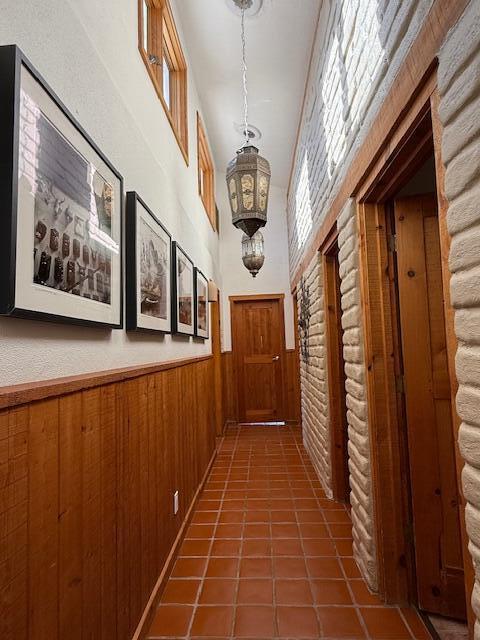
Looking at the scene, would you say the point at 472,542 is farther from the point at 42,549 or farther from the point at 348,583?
the point at 348,583

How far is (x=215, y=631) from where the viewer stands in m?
1.57

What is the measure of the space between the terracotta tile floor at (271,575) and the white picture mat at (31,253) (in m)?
1.40

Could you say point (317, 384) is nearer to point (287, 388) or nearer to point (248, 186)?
point (248, 186)

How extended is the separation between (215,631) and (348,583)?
2.31 ft

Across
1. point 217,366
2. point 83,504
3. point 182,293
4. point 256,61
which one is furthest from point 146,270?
point 217,366

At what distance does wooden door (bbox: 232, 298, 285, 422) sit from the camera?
579cm

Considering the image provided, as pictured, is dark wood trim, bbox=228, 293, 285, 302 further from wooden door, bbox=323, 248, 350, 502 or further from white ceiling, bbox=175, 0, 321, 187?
wooden door, bbox=323, 248, 350, 502

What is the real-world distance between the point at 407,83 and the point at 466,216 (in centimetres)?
58

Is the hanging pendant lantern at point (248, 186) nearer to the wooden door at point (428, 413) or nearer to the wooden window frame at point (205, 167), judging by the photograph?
the wooden door at point (428, 413)

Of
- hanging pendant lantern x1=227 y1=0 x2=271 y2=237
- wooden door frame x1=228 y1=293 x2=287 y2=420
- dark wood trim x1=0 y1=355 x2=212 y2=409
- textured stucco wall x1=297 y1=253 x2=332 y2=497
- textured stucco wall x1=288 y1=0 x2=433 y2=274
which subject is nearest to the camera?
dark wood trim x1=0 y1=355 x2=212 y2=409

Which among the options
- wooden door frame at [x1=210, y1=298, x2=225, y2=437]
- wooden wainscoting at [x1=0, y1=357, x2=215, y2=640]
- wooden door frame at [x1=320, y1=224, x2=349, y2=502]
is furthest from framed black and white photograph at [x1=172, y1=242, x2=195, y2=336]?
wooden door frame at [x1=210, y1=298, x2=225, y2=437]

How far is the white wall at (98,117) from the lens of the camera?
3.08 ft

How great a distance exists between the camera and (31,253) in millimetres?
903

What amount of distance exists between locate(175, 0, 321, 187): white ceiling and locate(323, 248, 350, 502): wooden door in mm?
1797
